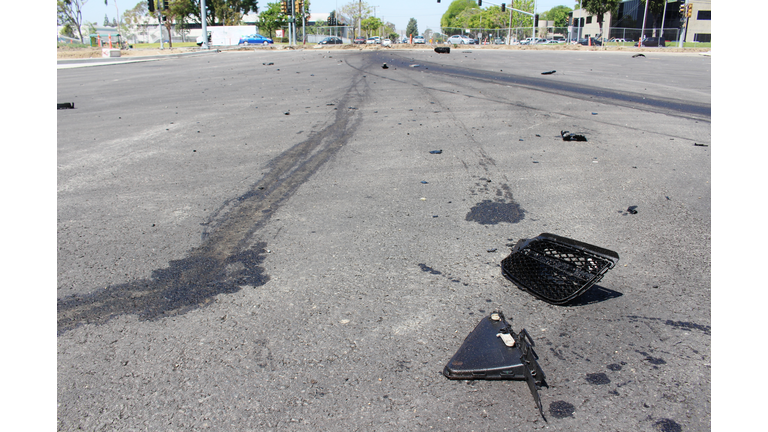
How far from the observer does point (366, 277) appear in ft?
10.8

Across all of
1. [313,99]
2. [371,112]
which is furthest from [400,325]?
[313,99]

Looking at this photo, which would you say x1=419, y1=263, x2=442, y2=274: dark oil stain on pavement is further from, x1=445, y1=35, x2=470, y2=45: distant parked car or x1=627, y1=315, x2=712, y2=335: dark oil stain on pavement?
x1=445, y1=35, x2=470, y2=45: distant parked car

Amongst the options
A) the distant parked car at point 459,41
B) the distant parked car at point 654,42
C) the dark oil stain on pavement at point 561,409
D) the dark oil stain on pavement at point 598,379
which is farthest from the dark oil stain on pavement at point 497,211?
the distant parked car at point 459,41

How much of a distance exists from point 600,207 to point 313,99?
333 inches

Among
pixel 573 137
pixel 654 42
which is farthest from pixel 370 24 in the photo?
pixel 573 137

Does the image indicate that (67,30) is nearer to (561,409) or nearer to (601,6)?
(601,6)

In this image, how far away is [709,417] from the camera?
2.11 m

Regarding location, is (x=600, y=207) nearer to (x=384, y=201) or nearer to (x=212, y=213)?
(x=384, y=201)

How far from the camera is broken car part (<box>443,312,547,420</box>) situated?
2.27 m

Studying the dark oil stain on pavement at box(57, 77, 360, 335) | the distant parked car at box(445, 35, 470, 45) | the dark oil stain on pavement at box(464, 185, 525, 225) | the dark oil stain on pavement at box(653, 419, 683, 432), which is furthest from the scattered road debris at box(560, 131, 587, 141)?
the distant parked car at box(445, 35, 470, 45)

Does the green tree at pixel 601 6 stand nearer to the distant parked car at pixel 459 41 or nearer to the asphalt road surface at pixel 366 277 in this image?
the distant parked car at pixel 459 41

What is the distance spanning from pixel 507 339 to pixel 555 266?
0.98m

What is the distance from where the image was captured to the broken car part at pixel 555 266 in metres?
3.00

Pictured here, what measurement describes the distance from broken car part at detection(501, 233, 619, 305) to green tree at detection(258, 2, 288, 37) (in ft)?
319
